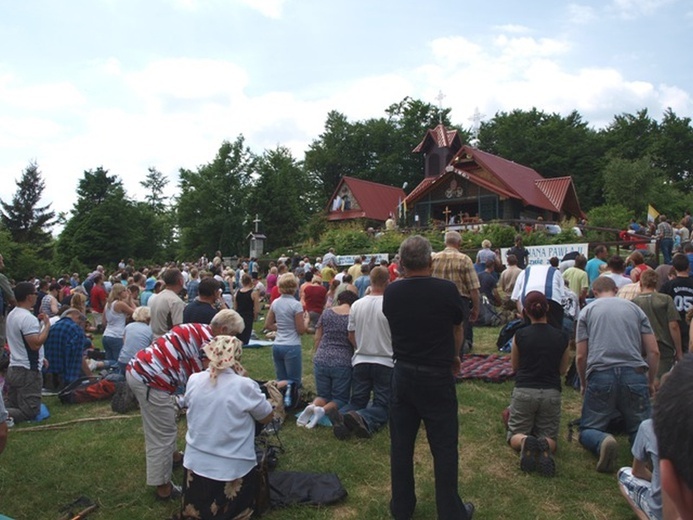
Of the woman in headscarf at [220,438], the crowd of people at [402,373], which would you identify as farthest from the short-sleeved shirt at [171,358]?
the woman in headscarf at [220,438]

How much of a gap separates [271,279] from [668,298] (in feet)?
37.4

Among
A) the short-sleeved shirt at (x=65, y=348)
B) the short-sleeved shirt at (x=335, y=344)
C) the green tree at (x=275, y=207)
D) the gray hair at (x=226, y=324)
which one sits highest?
the green tree at (x=275, y=207)

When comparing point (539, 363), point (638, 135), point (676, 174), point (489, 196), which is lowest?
point (539, 363)

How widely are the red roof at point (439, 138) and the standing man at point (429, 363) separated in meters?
36.8

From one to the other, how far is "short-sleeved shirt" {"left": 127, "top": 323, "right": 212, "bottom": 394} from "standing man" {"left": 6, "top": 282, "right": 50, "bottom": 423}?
8.56ft

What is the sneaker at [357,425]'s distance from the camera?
5.88 meters

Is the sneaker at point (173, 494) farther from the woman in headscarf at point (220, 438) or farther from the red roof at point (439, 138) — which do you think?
the red roof at point (439, 138)

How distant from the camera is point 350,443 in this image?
5.81 m

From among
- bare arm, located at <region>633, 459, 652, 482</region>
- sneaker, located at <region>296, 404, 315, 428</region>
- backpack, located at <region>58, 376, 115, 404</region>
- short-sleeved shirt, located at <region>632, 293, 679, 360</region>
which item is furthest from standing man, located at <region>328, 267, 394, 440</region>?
backpack, located at <region>58, 376, 115, 404</region>

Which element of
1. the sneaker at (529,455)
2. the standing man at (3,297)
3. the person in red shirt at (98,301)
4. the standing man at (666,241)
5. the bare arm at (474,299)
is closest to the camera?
the sneaker at (529,455)

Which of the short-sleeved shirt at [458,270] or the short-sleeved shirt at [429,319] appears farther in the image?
the short-sleeved shirt at [458,270]


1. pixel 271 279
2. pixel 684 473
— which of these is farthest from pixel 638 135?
pixel 684 473

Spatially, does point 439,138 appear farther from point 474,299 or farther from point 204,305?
point 204,305

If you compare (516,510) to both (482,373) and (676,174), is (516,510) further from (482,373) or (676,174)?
(676,174)
